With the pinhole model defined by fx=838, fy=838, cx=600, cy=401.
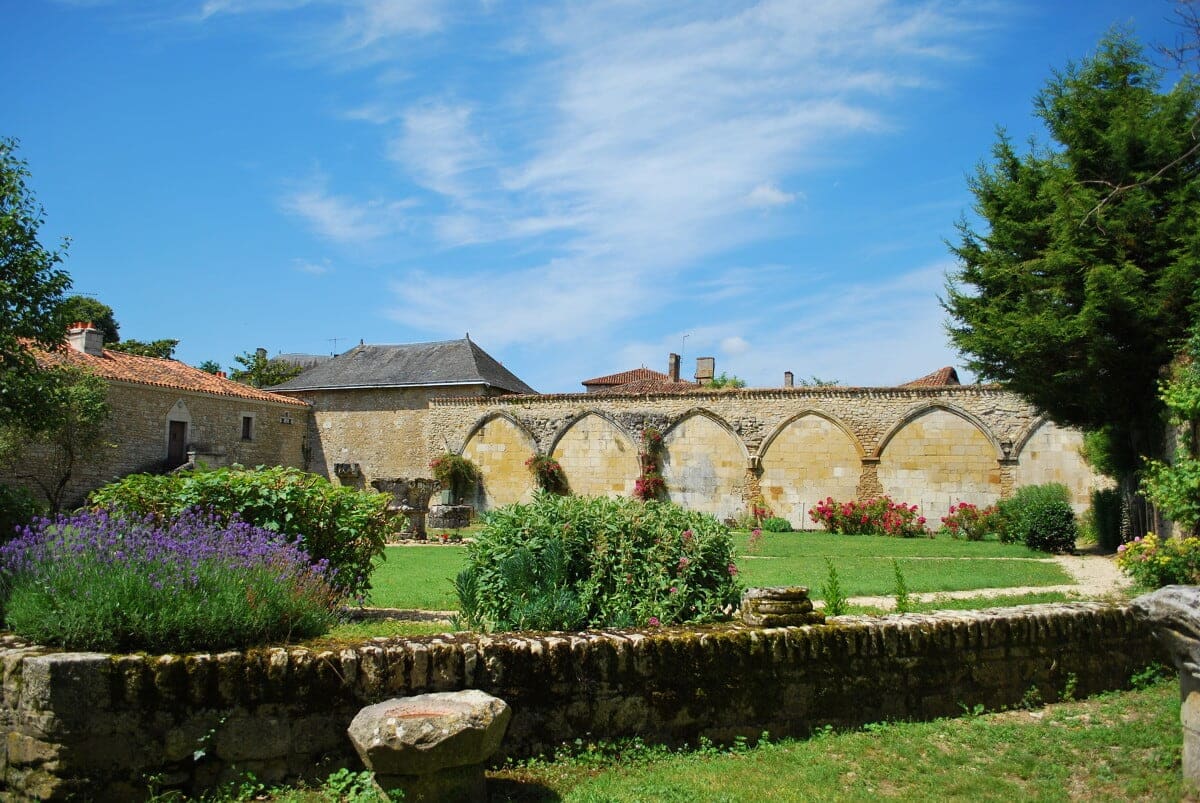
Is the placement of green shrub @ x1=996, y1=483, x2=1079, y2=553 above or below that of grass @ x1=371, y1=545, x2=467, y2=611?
above

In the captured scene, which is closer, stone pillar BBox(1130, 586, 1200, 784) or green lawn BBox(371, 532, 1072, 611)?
stone pillar BBox(1130, 586, 1200, 784)

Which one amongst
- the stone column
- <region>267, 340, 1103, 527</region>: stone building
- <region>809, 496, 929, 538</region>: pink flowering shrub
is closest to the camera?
<region>809, 496, 929, 538</region>: pink flowering shrub

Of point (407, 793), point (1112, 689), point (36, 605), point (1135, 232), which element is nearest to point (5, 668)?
point (36, 605)

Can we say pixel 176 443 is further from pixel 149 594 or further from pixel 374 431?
pixel 149 594

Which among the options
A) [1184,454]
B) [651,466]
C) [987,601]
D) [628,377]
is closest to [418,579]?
[987,601]

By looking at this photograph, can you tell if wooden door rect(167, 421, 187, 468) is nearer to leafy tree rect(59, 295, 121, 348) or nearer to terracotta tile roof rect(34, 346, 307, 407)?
terracotta tile roof rect(34, 346, 307, 407)

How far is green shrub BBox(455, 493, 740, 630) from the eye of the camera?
5406 millimetres

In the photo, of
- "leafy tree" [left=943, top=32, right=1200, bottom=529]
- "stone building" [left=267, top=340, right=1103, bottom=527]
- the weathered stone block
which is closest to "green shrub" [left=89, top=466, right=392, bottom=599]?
Answer: the weathered stone block

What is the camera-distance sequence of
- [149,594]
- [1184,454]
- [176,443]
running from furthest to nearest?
[176,443] → [1184,454] → [149,594]

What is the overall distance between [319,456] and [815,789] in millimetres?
28535

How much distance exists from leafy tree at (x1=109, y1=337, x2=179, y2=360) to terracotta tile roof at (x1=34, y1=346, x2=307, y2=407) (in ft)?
44.7

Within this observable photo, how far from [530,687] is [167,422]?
26.3m

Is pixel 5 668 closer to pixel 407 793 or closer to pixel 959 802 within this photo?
pixel 407 793

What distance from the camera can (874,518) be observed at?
67.2 ft
